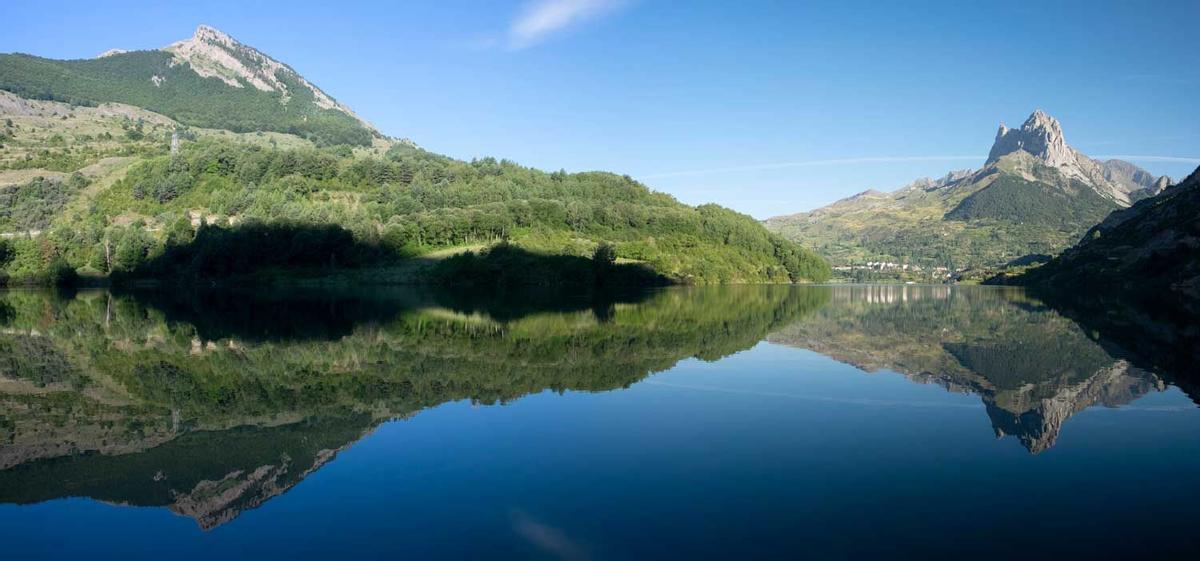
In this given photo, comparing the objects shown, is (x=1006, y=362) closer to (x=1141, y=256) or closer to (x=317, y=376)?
(x=317, y=376)

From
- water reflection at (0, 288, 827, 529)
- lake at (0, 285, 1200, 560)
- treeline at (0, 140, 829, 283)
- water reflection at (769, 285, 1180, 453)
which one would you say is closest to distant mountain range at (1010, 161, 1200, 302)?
water reflection at (769, 285, 1180, 453)

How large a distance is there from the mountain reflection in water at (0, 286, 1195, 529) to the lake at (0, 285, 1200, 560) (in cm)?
11

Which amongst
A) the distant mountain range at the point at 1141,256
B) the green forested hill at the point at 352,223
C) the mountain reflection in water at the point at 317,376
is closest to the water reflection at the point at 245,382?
the mountain reflection in water at the point at 317,376

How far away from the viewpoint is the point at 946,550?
27.2 feet

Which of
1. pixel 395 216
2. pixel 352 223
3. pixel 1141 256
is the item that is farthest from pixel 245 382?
pixel 1141 256

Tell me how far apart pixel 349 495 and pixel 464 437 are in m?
3.77

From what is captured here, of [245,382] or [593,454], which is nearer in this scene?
[593,454]

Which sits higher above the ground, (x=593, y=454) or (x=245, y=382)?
(x=245, y=382)

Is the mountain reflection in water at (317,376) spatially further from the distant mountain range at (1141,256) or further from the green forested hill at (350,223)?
the green forested hill at (350,223)

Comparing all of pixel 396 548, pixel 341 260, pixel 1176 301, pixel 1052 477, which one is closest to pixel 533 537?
pixel 396 548

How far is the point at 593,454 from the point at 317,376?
40.0 feet

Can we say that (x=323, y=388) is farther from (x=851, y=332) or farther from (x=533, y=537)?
(x=851, y=332)

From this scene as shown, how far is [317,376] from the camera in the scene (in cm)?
2117

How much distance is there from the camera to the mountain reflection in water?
39.8ft
